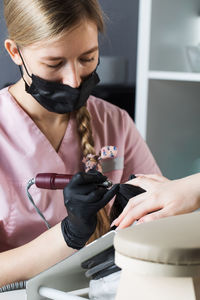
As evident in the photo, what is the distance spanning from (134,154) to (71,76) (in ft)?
1.46

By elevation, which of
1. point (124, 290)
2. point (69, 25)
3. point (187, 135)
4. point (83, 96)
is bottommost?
point (187, 135)

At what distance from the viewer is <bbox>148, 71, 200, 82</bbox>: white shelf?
1.93 metres

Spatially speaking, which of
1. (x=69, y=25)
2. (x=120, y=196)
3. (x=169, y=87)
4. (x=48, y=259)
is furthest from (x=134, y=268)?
(x=169, y=87)

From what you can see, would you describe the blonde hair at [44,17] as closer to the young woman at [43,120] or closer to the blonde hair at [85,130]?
the young woman at [43,120]

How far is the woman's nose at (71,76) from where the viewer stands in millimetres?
1381

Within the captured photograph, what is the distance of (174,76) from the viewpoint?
1.99 meters

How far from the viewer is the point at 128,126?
1.72 metres

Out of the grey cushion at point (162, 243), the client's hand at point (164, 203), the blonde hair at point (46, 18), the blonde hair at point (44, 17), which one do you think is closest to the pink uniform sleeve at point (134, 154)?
the blonde hair at point (46, 18)

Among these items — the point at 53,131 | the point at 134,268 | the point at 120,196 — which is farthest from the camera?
the point at 53,131

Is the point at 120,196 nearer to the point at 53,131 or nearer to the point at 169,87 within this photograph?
the point at 53,131

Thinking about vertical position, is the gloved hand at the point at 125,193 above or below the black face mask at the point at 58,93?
below

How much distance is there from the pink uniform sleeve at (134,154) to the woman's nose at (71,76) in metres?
0.35

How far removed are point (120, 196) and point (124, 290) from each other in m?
0.58

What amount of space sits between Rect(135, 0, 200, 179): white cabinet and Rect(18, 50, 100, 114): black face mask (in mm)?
601
